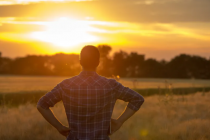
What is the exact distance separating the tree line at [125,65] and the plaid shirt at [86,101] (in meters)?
40.9

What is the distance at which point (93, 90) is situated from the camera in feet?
8.73

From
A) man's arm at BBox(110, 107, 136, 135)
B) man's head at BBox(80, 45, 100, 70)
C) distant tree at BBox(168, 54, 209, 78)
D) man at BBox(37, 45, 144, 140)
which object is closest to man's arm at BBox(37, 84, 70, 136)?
man at BBox(37, 45, 144, 140)

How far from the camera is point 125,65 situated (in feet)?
160

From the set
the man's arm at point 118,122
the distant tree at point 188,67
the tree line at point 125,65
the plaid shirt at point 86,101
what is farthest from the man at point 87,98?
the distant tree at point 188,67

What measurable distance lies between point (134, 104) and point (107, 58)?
43.8m

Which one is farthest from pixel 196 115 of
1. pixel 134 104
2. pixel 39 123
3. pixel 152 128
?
pixel 134 104

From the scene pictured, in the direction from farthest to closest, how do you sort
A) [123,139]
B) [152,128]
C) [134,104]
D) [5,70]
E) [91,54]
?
[5,70] < [152,128] < [123,139] < [134,104] < [91,54]

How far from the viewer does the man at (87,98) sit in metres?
2.65

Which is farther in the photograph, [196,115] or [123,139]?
[196,115]

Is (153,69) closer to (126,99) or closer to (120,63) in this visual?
(120,63)

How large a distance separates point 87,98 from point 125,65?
46.3 metres

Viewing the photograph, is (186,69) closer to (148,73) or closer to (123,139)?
(148,73)

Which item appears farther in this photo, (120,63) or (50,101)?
(120,63)

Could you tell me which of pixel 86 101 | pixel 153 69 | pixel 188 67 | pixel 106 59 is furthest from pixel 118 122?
pixel 188 67
